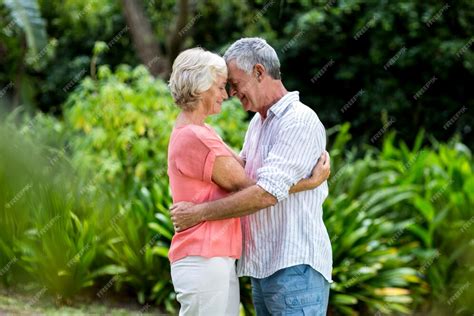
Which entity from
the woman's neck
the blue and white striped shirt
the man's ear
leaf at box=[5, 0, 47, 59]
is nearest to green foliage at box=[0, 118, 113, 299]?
leaf at box=[5, 0, 47, 59]

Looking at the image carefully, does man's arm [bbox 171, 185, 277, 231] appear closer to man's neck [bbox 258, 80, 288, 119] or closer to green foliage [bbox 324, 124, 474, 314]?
man's neck [bbox 258, 80, 288, 119]

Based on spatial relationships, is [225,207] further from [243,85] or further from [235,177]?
[243,85]

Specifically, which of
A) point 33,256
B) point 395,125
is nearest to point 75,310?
point 33,256

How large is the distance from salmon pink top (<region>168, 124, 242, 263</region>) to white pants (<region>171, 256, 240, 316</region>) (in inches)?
1.3

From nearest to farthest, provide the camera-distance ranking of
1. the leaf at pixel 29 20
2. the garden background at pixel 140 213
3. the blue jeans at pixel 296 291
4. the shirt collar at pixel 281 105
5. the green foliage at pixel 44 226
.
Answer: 1. the blue jeans at pixel 296 291
2. the shirt collar at pixel 281 105
3. the green foliage at pixel 44 226
4. the garden background at pixel 140 213
5. the leaf at pixel 29 20

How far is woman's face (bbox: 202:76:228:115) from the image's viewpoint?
10.3ft

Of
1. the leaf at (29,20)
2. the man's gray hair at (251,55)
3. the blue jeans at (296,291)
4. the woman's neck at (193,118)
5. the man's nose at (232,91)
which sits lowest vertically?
the blue jeans at (296,291)

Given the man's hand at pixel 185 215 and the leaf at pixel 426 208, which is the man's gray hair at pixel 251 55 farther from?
the leaf at pixel 426 208

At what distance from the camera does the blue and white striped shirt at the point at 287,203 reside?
121 inches

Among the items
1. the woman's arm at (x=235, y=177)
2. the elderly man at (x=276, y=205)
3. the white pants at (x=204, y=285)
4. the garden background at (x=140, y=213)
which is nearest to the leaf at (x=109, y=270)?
the garden background at (x=140, y=213)

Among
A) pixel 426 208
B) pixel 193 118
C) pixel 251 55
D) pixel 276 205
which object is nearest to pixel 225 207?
pixel 276 205

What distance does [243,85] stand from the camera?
3217 millimetres

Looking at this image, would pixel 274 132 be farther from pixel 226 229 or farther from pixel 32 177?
pixel 32 177

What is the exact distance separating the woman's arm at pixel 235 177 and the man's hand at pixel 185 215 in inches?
5.6
